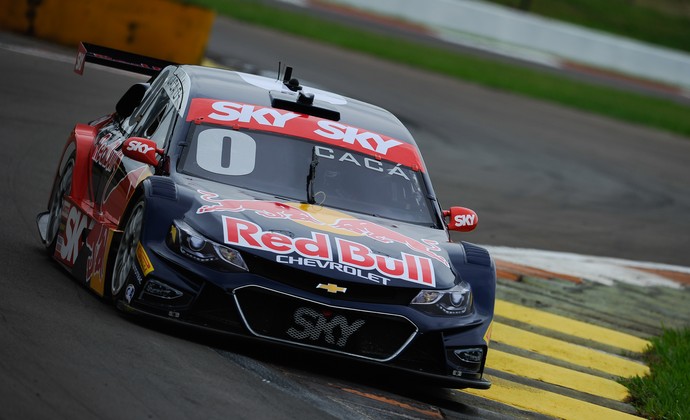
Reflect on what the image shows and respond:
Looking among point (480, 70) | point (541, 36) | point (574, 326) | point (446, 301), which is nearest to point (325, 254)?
point (446, 301)

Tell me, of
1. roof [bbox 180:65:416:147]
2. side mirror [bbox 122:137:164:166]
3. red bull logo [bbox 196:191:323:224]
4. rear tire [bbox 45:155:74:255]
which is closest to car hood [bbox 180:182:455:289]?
red bull logo [bbox 196:191:323:224]

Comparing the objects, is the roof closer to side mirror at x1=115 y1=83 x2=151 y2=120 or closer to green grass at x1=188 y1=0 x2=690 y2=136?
side mirror at x1=115 y1=83 x2=151 y2=120

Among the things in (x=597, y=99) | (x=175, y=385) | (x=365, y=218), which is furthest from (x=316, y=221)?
(x=597, y=99)

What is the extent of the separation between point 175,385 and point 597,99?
26.6 meters

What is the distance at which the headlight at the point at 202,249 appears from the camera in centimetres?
674

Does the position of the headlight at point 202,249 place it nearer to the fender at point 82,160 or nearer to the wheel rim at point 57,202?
the fender at point 82,160

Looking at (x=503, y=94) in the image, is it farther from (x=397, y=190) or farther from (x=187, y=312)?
(x=187, y=312)

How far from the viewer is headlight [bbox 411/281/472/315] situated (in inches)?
274

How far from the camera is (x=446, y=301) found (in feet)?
23.2

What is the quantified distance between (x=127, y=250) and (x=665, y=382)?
3.56 meters

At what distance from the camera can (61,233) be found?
28.1 ft

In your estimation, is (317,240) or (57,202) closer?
(317,240)

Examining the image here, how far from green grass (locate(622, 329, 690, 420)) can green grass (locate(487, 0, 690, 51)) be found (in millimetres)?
34915

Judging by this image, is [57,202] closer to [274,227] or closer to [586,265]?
[274,227]
